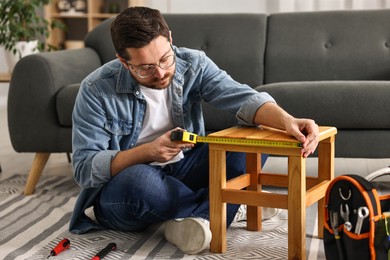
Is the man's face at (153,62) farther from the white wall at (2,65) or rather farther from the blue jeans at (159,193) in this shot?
the white wall at (2,65)

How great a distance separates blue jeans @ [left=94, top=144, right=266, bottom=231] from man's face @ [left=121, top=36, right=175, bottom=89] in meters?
0.26

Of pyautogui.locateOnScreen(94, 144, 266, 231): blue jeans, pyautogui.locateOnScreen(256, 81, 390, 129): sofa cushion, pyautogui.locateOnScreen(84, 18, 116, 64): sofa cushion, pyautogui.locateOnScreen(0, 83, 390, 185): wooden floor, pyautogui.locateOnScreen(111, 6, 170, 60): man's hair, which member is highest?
pyautogui.locateOnScreen(111, 6, 170, 60): man's hair

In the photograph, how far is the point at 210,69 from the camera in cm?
218

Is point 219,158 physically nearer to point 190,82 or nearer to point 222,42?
point 190,82

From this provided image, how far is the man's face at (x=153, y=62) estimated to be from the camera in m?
1.90

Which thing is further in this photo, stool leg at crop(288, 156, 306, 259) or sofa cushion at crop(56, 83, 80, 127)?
sofa cushion at crop(56, 83, 80, 127)

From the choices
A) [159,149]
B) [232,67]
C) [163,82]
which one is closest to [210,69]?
[163,82]

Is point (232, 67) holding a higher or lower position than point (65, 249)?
higher

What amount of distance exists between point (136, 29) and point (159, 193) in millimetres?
468

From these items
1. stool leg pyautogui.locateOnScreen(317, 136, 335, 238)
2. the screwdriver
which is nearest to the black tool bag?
stool leg pyautogui.locateOnScreen(317, 136, 335, 238)

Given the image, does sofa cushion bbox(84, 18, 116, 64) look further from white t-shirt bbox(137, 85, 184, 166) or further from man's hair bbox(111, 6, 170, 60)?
man's hair bbox(111, 6, 170, 60)

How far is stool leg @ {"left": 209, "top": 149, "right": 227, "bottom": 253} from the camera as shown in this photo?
1.95m

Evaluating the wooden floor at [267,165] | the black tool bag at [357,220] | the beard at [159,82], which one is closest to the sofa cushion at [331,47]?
the wooden floor at [267,165]

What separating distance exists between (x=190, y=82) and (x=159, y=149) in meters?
0.31
